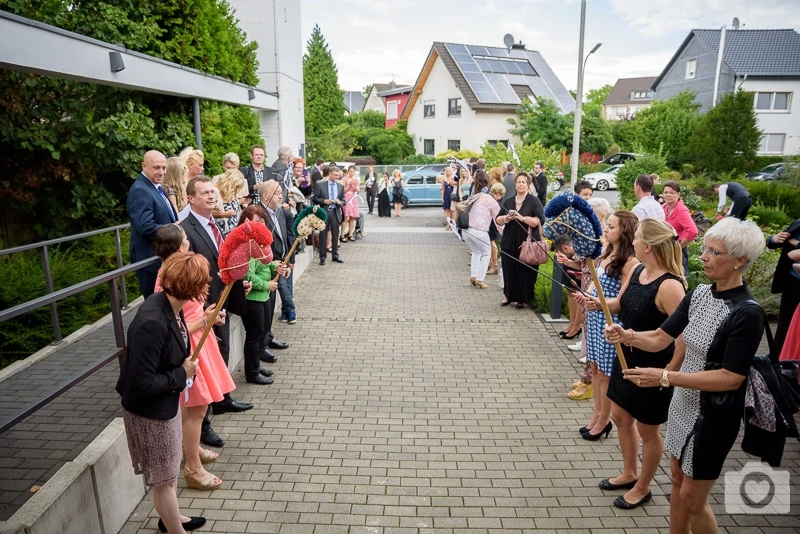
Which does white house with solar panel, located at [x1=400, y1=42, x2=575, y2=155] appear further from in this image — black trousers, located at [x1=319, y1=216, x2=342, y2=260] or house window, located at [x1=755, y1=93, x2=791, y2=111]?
black trousers, located at [x1=319, y1=216, x2=342, y2=260]

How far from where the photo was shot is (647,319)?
13.0 ft

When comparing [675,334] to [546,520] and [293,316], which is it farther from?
[293,316]

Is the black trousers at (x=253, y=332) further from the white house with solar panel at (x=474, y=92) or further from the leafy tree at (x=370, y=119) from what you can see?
the leafy tree at (x=370, y=119)

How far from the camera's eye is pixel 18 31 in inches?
215

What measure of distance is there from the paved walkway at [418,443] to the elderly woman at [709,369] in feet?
2.96

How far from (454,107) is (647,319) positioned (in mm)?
37515

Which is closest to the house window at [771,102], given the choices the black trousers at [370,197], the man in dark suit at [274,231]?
the black trousers at [370,197]

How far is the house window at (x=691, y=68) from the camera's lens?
1861 inches

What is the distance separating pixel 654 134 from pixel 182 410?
123 ft

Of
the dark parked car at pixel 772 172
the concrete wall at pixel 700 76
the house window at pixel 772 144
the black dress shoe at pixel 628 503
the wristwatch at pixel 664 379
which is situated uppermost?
the concrete wall at pixel 700 76

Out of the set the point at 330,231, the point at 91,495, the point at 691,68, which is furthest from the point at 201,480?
the point at 691,68

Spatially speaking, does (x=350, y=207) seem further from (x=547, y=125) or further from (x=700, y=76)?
(x=700, y=76)

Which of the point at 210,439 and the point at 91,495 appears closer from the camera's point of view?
the point at 91,495

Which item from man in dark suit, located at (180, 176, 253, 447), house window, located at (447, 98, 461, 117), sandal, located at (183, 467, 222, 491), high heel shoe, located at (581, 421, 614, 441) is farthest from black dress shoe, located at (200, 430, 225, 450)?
house window, located at (447, 98, 461, 117)
